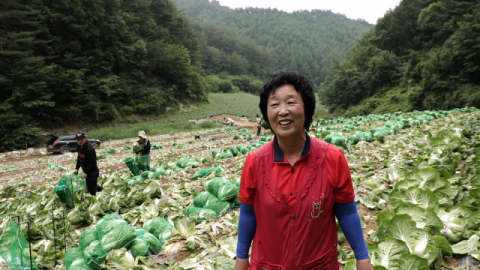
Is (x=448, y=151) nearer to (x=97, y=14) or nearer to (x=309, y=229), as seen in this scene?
(x=309, y=229)

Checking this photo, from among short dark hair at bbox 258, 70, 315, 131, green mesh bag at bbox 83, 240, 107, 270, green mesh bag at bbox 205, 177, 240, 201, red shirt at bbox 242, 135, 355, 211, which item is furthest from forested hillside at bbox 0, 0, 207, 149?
short dark hair at bbox 258, 70, 315, 131

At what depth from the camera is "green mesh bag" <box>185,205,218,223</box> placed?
3787mm

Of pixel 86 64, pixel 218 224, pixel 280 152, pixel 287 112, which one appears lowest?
pixel 218 224

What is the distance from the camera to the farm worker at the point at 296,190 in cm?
157

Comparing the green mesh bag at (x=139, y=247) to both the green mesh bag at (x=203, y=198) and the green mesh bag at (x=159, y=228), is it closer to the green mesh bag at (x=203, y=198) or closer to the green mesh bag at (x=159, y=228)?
the green mesh bag at (x=159, y=228)

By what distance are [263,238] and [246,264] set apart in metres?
0.30

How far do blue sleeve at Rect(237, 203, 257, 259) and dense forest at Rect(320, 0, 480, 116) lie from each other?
28703mm

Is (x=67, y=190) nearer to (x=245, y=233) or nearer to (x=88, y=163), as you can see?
(x=88, y=163)

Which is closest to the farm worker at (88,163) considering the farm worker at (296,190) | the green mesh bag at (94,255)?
the green mesh bag at (94,255)

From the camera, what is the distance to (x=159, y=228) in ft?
11.8

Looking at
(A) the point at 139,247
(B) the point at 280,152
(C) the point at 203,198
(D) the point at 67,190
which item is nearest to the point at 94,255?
(A) the point at 139,247

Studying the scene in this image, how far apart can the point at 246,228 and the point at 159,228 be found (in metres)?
2.12

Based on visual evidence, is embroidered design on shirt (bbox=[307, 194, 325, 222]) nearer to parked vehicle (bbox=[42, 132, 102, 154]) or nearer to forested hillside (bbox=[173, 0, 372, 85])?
parked vehicle (bbox=[42, 132, 102, 154])

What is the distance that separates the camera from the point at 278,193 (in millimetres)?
1598
